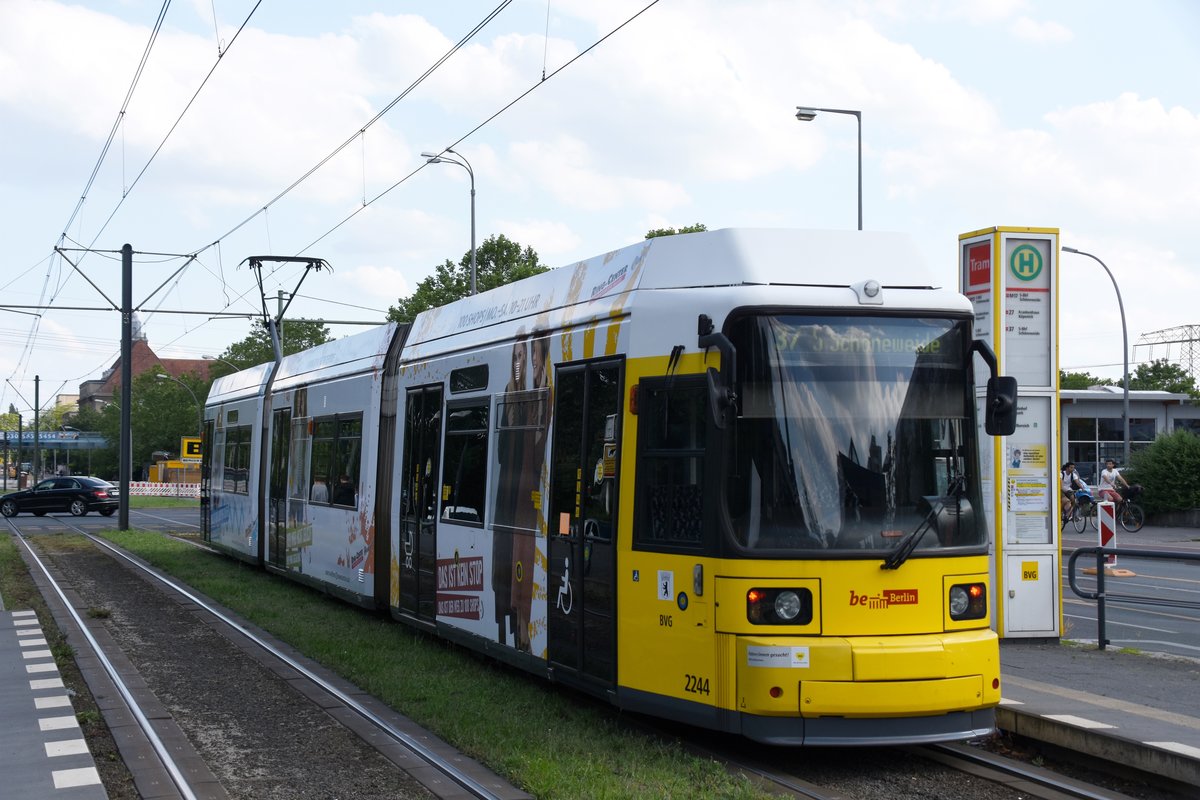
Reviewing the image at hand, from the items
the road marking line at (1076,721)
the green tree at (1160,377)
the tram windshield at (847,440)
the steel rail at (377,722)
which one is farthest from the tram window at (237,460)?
the green tree at (1160,377)

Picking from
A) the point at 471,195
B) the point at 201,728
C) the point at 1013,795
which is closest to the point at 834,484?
the point at 1013,795

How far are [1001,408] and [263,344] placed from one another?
352ft

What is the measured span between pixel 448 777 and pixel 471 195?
31.0 metres

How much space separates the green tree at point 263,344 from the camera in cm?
10462

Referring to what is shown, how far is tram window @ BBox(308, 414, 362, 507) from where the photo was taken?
15.1 m

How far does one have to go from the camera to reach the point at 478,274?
67.1 metres

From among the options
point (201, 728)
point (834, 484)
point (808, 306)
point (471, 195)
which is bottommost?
point (201, 728)

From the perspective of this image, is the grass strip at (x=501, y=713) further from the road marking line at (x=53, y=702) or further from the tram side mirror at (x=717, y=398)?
the road marking line at (x=53, y=702)

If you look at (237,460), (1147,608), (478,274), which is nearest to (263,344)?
(478,274)

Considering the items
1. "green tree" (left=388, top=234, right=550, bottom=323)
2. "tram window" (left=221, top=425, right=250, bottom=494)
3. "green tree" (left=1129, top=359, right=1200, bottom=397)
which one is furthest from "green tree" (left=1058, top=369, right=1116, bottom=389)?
"tram window" (left=221, top=425, right=250, bottom=494)

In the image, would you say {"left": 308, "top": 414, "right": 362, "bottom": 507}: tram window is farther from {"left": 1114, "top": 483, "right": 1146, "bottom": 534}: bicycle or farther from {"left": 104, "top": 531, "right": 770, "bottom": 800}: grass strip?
{"left": 1114, "top": 483, "right": 1146, "bottom": 534}: bicycle

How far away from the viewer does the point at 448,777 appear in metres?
7.61

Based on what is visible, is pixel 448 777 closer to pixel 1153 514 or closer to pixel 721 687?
pixel 721 687

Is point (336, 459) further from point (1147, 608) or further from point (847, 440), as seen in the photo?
point (1147, 608)
